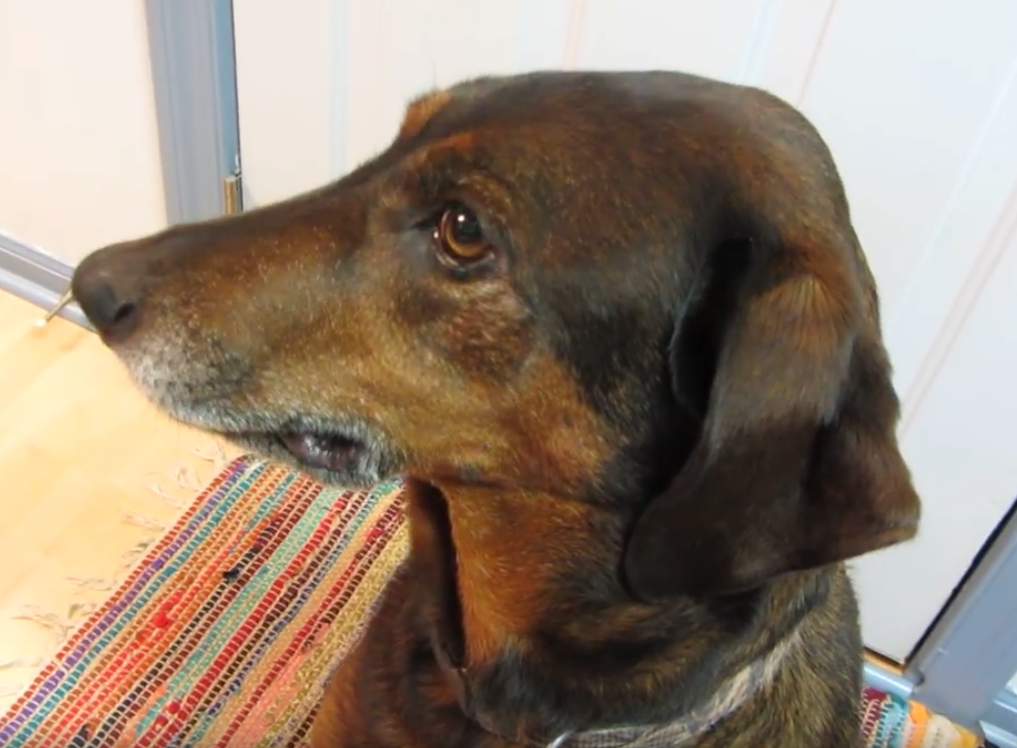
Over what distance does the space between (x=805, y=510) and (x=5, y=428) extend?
183 cm

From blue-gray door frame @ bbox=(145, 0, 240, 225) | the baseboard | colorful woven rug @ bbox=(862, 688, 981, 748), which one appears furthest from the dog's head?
the baseboard

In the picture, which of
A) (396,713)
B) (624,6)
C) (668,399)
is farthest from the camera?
(624,6)

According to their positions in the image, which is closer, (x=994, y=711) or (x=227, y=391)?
(x=227, y=391)

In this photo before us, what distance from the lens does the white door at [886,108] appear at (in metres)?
1.54

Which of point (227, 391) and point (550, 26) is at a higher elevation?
point (550, 26)

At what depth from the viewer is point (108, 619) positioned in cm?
202

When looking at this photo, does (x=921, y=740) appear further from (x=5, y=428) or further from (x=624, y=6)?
(x=5, y=428)

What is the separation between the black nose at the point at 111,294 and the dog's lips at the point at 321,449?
0.20 meters

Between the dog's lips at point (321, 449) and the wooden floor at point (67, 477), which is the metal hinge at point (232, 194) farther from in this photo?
the dog's lips at point (321, 449)

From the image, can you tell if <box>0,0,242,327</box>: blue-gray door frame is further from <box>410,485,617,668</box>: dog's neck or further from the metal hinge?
<box>410,485,617,668</box>: dog's neck

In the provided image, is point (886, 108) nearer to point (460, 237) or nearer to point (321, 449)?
point (460, 237)

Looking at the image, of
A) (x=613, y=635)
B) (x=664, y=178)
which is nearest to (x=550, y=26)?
(x=664, y=178)

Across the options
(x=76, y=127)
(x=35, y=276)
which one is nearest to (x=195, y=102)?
(x=76, y=127)

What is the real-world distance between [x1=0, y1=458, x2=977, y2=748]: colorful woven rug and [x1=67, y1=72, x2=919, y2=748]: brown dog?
0.76 meters
